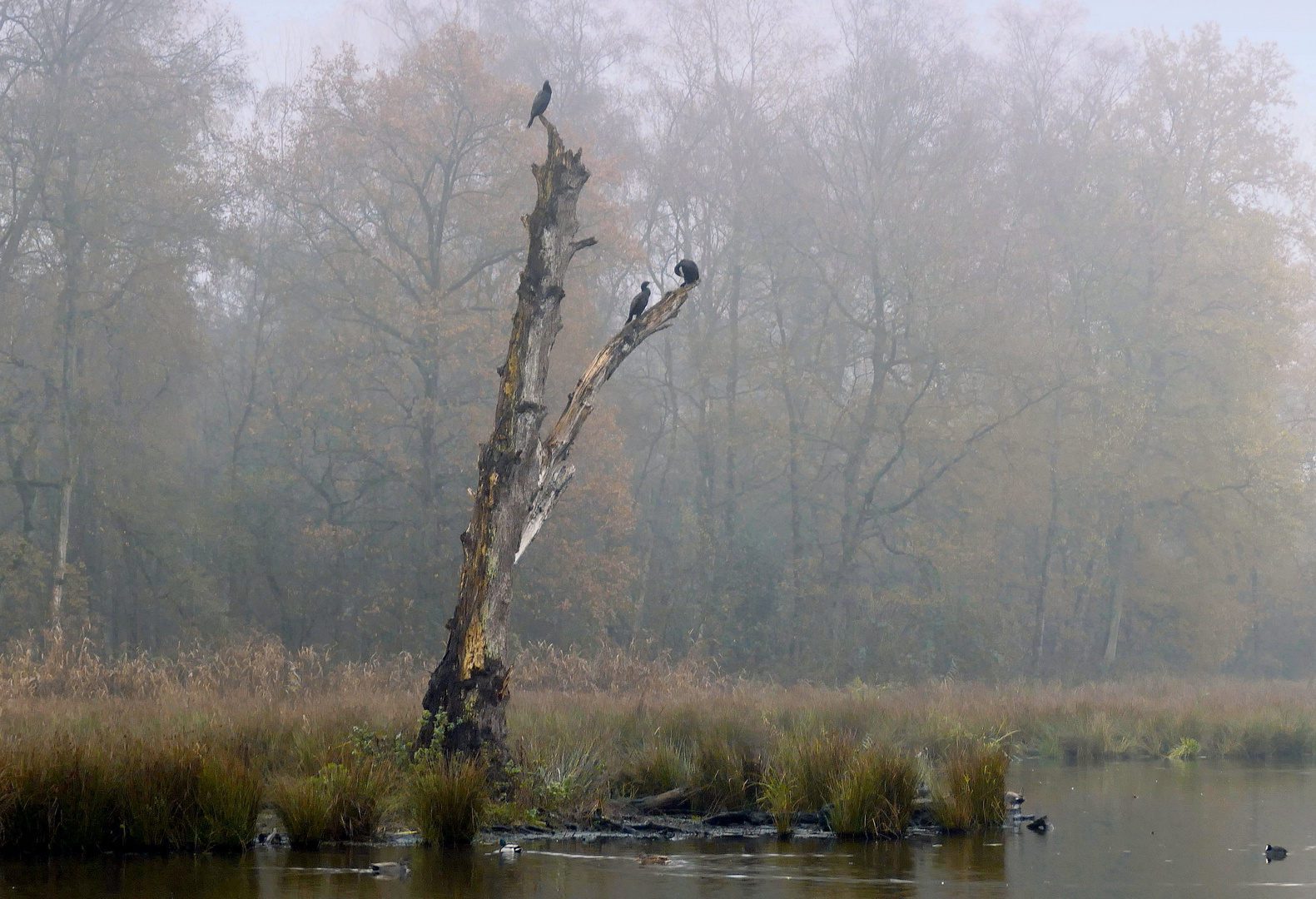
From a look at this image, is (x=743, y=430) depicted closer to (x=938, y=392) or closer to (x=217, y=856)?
(x=938, y=392)

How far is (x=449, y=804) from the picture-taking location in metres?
8.03

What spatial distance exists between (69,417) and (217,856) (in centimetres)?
1486

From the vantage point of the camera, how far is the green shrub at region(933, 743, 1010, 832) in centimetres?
925

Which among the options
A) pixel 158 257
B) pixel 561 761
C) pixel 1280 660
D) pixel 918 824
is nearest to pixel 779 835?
pixel 918 824

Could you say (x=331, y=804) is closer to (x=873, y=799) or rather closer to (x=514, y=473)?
(x=514, y=473)

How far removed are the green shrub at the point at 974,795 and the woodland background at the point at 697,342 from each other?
46.1 ft

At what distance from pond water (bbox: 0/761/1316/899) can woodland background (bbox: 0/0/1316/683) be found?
14.1 meters

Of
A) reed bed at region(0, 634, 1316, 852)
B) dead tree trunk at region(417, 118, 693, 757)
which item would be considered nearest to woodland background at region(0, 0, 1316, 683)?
reed bed at region(0, 634, 1316, 852)

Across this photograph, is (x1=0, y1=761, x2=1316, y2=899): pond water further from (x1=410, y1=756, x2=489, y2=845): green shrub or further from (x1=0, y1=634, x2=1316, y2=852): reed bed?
(x1=0, y1=634, x2=1316, y2=852): reed bed

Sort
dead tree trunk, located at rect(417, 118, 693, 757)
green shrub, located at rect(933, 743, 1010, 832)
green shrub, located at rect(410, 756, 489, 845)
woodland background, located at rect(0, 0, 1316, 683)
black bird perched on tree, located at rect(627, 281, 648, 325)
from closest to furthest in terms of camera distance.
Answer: green shrub, located at rect(410, 756, 489, 845)
dead tree trunk, located at rect(417, 118, 693, 757)
green shrub, located at rect(933, 743, 1010, 832)
black bird perched on tree, located at rect(627, 281, 648, 325)
woodland background, located at rect(0, 0, 1316, 683)

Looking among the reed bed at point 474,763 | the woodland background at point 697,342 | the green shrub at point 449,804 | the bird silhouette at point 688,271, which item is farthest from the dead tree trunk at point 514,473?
the woodland background at point 697,342

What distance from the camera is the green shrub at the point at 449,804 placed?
26.4 feet

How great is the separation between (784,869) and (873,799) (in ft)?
5.24

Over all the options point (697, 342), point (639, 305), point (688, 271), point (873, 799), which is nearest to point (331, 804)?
point (873, 799)
